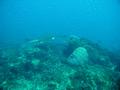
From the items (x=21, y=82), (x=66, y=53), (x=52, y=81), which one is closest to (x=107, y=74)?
(x=52, y=81)

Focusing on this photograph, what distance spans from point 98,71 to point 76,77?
5.25ft

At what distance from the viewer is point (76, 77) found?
28.8ft

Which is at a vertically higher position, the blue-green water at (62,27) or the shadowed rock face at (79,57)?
the shadowed rock face at (79,57)

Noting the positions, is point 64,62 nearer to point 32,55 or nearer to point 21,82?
point 32,55

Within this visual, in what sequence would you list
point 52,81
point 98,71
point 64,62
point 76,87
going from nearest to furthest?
point 76,87 < point 52,81 < point 98,71 < point 64,62

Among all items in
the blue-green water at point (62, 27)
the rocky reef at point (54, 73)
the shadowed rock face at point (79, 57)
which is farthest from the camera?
the blue-green water at point (62, 27)

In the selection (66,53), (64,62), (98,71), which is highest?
(98,71)

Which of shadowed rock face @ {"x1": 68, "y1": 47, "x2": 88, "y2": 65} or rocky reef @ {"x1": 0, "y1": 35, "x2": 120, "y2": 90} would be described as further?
shadowed rock face @ {"x1": 68, "y1": 47, "x2": 88, "y2": 65}

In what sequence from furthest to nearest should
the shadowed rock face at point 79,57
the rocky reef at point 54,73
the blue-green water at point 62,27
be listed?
1. the blue-green water at point 62,27
2. the shadowed rock face at point 79,57
3. the rocky reef at point 54,73

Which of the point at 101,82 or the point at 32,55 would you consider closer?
the point at 101,82

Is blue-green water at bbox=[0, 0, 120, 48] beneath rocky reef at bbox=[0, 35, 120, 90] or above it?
beneath

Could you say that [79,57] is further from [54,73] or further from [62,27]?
[62,27]

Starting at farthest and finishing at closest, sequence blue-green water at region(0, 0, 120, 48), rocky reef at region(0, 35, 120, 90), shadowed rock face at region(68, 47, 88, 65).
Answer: blue-green water at region(0, 0, 120, 48), shadowed rock face at region(68, 47, 88, 65), rocky reef at region(0, 35, 120, 90)

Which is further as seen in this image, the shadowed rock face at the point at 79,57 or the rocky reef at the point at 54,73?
the shadowed rock face at the point at 79,57
